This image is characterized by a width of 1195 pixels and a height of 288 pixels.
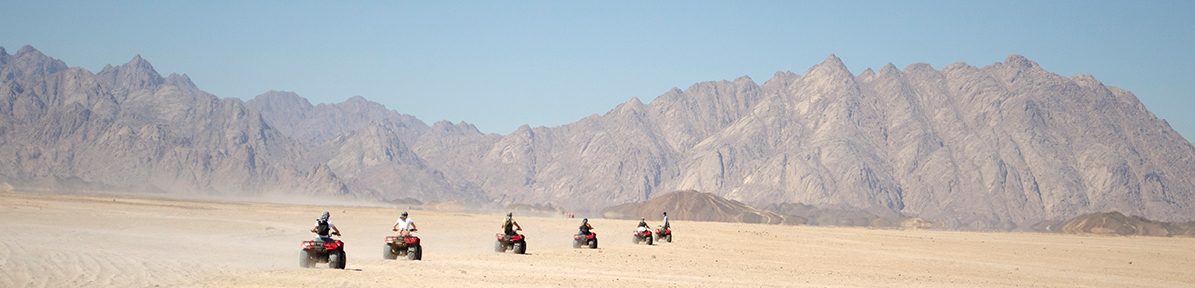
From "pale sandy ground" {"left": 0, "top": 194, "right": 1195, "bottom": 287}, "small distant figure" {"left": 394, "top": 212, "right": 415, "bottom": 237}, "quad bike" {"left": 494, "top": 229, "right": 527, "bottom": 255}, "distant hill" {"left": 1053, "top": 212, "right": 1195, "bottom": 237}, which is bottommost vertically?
"pale sandy ground" {"left": 0, "top": 194, "right": 1195, "bottom": 287}

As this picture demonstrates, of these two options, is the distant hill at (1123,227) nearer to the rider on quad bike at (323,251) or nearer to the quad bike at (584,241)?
the quad bike at (584,241)

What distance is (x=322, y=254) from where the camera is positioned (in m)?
20.9

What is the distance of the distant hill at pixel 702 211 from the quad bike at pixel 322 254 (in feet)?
310

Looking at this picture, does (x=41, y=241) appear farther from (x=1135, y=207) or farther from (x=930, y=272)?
(x=1135, y=207)

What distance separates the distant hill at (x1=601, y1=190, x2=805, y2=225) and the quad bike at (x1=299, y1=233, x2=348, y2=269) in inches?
3721

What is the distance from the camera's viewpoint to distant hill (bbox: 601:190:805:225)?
11475 cm

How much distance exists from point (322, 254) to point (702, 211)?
9853 centimetres

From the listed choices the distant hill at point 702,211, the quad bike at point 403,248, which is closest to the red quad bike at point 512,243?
the quad bike at point 403,248

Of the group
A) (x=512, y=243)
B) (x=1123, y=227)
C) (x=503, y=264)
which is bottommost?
(x=503, y=264)

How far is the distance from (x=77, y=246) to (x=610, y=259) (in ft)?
53.6

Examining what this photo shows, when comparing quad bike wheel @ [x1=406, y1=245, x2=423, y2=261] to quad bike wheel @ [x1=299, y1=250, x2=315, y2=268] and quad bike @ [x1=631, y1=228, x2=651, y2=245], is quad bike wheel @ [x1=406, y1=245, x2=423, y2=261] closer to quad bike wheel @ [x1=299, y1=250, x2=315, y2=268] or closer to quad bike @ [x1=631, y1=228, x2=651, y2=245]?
quad bike wheel @ [x1=299, y1=250, x2=315, y2=268]

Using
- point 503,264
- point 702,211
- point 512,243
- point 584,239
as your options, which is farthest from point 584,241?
point 702,211

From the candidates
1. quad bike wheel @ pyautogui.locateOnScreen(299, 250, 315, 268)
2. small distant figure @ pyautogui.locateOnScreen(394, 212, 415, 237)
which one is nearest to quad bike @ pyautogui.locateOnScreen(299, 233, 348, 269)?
quad bike wheel @ pyautogui.locateOnScreen(299, 250, 315, 268)

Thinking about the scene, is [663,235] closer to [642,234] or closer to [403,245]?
[642,234]
